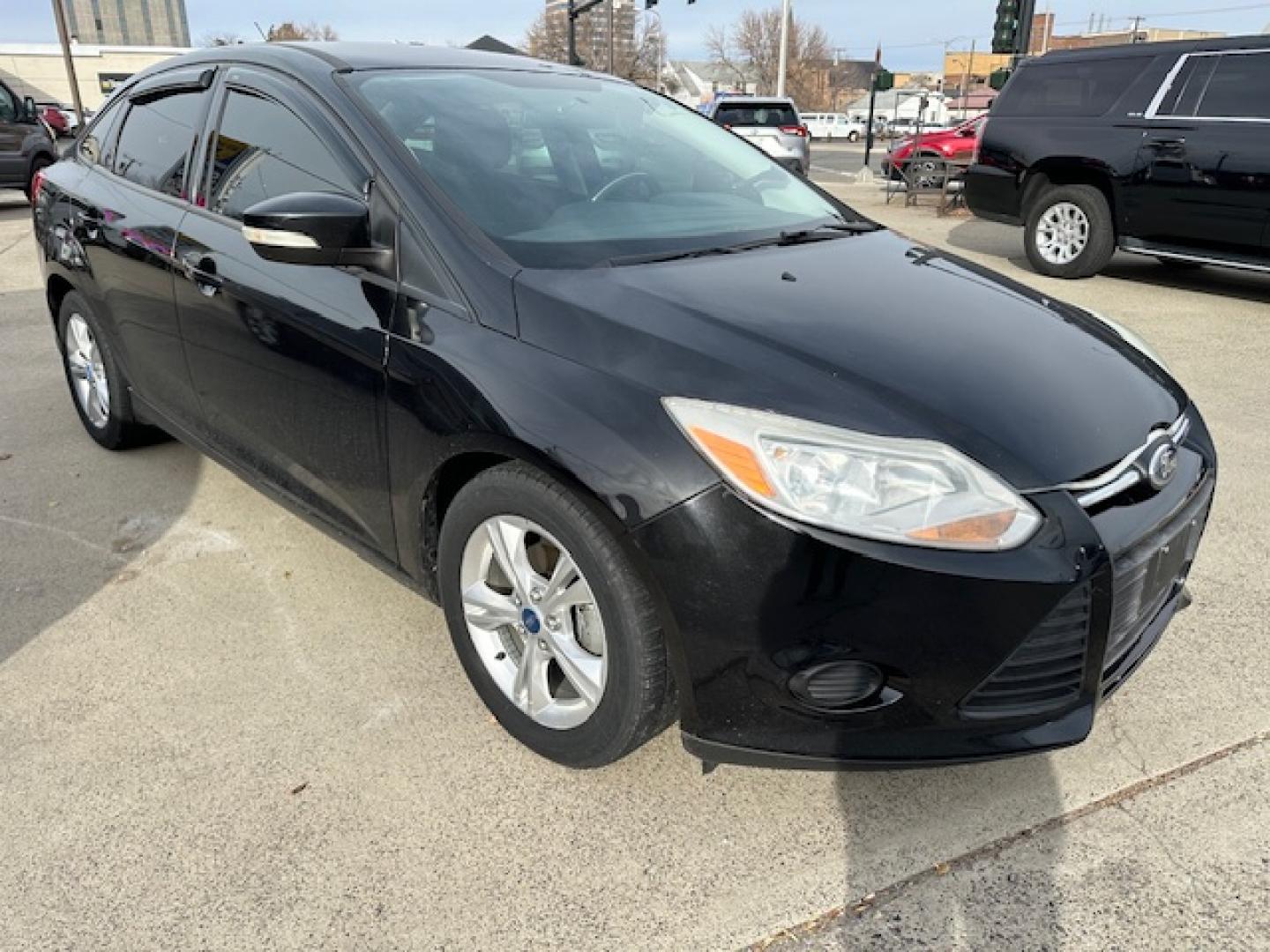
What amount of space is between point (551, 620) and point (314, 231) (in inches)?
42.3

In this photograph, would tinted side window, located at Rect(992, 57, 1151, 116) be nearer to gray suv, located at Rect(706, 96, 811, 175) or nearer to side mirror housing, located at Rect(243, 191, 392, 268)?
side mirror housing, located at Rect(243, 191, 392, 268)

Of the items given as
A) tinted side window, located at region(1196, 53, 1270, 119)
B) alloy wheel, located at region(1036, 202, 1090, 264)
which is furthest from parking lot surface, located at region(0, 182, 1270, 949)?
alloy wheel, located at region(1036, 202, 1090, 264)

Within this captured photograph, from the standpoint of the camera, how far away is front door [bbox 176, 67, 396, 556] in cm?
250

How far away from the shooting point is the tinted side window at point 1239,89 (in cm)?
709

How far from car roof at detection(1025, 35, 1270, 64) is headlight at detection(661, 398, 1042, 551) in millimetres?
7377

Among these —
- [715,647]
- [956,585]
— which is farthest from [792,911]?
[956,585]

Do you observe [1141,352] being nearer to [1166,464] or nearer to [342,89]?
[1166,464]

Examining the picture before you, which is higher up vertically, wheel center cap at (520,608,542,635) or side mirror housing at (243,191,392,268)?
side mirror housing at (243,191,392,268)

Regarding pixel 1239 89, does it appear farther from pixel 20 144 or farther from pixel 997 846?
pixel 20 144

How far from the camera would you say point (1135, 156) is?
25.3 ft

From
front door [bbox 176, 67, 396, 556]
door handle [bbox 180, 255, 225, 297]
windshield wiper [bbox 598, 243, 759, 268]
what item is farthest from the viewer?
door handle [bbox 180, 255, 225, 297]

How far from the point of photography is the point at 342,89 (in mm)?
2719

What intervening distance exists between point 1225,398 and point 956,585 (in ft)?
14.4

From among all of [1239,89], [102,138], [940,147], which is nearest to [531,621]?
[102,138]
